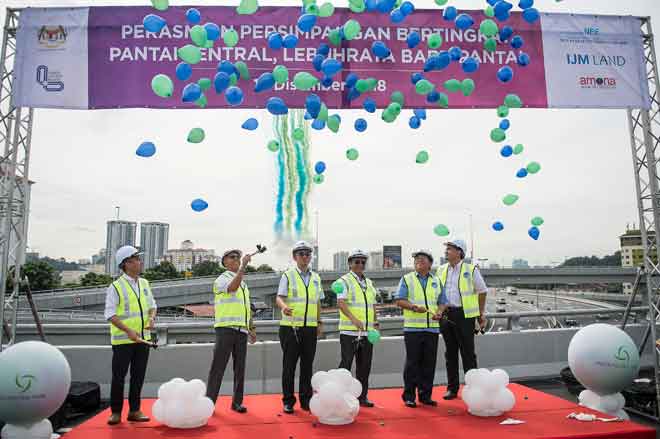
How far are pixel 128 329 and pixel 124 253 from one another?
68 cm

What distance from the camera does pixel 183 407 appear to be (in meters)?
3.71

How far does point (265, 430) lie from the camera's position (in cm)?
366

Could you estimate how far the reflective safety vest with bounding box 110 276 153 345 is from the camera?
3.98 meters

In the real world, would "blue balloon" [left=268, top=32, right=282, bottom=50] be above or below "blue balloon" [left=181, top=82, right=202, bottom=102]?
above

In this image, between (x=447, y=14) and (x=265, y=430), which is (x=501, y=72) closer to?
(x=447, y=14)

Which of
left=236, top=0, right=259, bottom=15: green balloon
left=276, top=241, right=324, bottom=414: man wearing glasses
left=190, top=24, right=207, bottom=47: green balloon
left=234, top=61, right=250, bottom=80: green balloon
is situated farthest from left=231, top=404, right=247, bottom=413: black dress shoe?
left=236, top=0, right=259, bottom=15: green balloon

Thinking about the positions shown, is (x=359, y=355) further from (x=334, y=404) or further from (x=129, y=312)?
(x=129, y=312)

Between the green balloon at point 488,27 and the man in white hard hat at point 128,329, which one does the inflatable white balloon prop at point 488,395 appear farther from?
the green balloon at point 488,27

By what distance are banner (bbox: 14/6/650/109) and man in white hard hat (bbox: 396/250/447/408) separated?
2.24 metres

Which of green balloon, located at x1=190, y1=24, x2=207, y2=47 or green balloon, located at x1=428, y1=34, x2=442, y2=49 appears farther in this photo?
green balloon, located at x1=428, y1=34, x2=442, y2=49

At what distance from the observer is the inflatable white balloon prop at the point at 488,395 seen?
13.0 feet

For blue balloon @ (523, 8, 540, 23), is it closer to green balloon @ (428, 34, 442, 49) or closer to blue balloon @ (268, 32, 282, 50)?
green balloon @ (428, 34, 442, 49)

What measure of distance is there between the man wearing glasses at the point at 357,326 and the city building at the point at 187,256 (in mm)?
24083

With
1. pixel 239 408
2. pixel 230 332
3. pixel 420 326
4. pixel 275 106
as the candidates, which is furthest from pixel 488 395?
pixel 275 106
